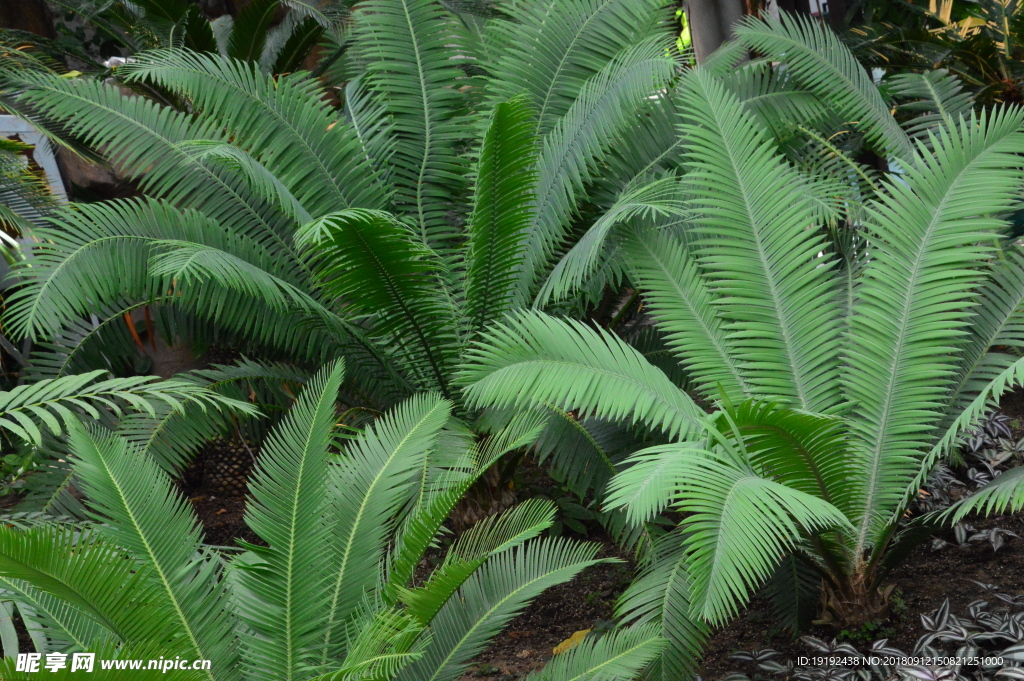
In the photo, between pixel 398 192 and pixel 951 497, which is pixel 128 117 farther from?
pixel 951 497

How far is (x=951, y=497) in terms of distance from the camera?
11.8 ft

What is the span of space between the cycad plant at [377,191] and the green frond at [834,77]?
21.0 inches

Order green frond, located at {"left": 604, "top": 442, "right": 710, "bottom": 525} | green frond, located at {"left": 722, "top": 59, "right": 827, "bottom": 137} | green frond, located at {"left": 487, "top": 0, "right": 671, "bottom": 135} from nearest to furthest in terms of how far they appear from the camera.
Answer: green frond, located at {"left": 604, "top": 442, "right": 710, "bottom": 525}
green frond, located at {"left": 722, "top": 59, "right": 827, "bottom": 137}
green frond, located at {"left": 487, "top": 0, "right": 671, "bottom": 135}

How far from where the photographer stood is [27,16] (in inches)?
306

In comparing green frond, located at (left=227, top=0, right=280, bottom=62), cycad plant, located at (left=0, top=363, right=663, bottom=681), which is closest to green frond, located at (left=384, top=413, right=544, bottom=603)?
cycad plant, located at (left=0, top=363, right=663, bottom=681)

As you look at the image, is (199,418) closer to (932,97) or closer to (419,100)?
(419,100)

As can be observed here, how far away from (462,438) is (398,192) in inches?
63.2

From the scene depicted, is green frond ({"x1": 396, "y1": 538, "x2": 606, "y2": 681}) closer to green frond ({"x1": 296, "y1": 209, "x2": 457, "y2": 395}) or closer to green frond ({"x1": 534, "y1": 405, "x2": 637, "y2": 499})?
green frond ({"x1": 534, "y1": 405, "x2": 637, "y2": 499})

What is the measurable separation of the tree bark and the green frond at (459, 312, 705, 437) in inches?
120

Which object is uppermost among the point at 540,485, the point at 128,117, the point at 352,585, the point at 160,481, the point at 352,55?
the point at 352,55

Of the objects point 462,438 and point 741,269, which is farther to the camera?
point 462,438

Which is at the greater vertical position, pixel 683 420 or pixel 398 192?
pixel 398 192

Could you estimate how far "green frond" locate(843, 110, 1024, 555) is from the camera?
108 inches

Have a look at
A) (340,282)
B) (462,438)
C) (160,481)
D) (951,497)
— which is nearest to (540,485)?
(462,438)
